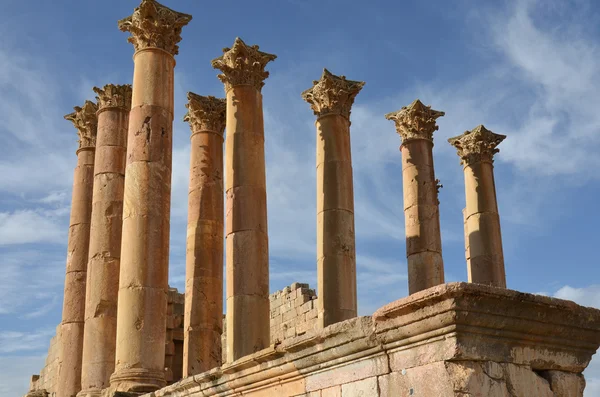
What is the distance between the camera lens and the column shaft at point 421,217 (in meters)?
25.3

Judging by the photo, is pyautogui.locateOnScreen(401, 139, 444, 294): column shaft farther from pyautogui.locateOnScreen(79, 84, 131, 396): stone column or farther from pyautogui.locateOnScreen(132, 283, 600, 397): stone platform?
pyautogui.locateOnScreen(132, 283, 600, 397): stone platform

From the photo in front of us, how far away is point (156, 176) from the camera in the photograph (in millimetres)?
18391

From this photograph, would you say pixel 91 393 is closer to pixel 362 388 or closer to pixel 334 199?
pixel 334 199

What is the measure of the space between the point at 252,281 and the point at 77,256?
7.68 meters

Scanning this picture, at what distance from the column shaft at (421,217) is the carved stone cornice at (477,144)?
7.17 ft

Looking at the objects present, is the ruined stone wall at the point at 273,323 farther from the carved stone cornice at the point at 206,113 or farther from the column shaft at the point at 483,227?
the carved stone cornice at the point at 206,113

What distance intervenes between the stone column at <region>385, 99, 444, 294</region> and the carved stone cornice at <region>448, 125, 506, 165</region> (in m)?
1.72

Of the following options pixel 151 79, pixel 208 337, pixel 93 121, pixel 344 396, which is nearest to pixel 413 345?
pixel 344 396

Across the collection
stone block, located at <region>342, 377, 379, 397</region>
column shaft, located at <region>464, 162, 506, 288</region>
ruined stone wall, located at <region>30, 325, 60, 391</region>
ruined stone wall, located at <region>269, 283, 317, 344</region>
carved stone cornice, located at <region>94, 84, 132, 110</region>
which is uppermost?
carved stone cornice, located at <region>94, 84, 132, 110</region>

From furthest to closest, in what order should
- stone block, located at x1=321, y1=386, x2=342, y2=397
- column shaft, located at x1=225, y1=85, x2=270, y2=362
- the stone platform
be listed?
column shaft, located at x1=225, y1=85, x2=270, y2=362
stone block, located at x1=321, y1=386, x2=342, y2=397
the stone platform

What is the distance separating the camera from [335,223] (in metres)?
22.7

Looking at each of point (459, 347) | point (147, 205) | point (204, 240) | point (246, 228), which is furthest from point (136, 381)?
point (459, 347)

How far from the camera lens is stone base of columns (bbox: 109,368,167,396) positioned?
16375 mm

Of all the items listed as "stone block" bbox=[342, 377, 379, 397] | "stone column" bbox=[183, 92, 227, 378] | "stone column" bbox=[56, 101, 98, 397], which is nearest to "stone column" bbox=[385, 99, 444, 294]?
"stone column" bbox=[183, 92, 227, 378]
